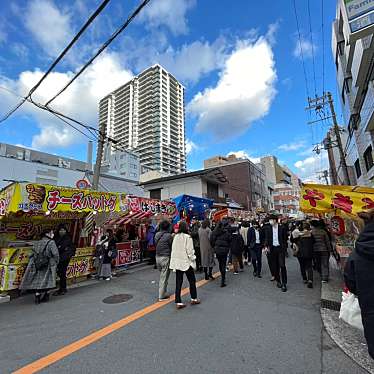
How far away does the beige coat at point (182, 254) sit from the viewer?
5.05 m

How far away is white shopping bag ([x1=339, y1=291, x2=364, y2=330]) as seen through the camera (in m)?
2.53

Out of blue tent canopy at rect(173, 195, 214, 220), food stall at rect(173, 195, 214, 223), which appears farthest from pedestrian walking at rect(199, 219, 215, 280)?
blue tent canopy at rect(173, 195, 214, 220)

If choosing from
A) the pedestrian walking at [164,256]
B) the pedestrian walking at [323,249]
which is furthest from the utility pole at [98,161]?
the pedestrian walking at [323,249]

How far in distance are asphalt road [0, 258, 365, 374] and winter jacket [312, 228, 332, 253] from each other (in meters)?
1.11

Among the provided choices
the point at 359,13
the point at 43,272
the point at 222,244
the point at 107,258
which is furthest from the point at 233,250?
the point at 359,13

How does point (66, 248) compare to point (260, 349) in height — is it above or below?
above

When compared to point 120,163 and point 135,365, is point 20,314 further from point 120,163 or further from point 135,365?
point 120,163

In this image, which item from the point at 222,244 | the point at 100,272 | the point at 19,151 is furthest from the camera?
the point at 19,151

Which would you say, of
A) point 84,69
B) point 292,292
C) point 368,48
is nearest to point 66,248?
point 84,69

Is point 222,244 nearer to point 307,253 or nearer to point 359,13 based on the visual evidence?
point 307,253

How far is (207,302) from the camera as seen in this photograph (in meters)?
5.23

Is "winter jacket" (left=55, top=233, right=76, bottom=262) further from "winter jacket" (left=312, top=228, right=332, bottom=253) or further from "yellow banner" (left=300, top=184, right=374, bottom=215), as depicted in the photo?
"winter jacket" (left=312, top=228, right=332, bottom=253)

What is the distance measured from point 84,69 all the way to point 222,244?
6.05 m

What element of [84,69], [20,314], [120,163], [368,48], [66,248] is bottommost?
[20,314]
